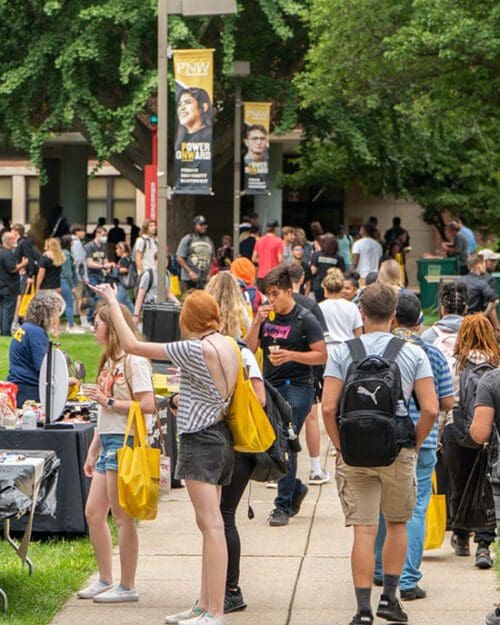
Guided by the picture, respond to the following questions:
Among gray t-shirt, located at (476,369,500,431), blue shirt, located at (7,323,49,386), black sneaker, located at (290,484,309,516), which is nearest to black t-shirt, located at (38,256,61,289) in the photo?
blue shirt, located at (7,323,49,386)

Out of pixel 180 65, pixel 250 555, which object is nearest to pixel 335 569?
pixel 250 555

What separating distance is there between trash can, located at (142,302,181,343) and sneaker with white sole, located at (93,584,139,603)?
23.8 ft

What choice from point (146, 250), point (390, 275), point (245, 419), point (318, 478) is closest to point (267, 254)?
point (146, 250)

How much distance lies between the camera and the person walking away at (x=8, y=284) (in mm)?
23094

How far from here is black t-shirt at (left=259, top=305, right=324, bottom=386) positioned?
10.2 m

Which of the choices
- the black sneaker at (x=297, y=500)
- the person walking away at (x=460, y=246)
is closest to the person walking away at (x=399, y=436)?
the black sneaker at (x=297, y=500)

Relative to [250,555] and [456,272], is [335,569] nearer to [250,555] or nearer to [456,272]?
[250,555]

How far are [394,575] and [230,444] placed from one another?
42.5 inches

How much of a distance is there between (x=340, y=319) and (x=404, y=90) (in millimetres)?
13711

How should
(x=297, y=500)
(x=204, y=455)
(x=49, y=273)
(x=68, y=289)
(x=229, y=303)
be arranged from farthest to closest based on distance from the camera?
(x=68, y=289), (x=49, y=273), (x=297, y=500), (x=229, y=303), (x=204, y=455)

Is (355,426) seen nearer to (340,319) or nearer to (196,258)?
(340,319)

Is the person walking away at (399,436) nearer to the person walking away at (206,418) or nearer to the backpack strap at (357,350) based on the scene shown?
the backpack strap at (357,350)

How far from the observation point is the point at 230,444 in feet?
23.7

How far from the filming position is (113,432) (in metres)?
7.73
